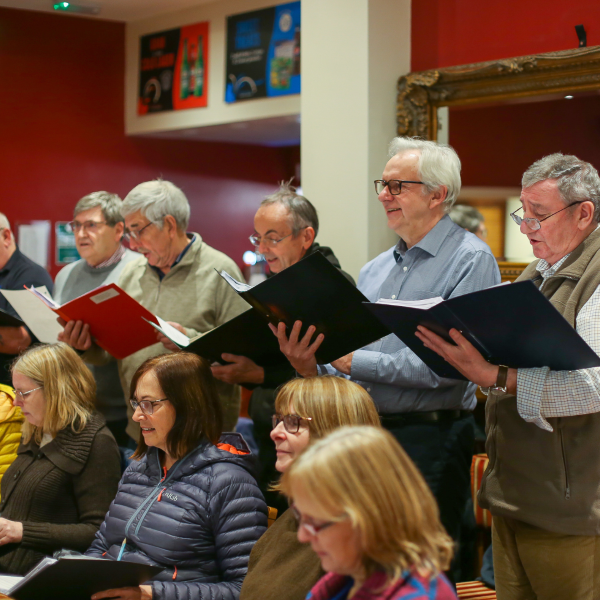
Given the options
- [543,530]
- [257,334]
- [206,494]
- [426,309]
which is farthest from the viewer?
[257,334]

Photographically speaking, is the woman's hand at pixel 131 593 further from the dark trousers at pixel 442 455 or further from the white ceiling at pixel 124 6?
the white ceiling at pixel 124 6

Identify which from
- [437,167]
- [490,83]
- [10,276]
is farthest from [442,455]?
[10,276]

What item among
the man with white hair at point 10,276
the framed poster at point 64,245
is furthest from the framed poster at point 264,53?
the man with white hair at point 10,276

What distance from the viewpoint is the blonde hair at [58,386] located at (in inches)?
99.2

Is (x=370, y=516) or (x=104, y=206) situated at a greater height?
(x=104, y=206)

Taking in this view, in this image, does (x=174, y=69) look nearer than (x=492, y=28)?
No

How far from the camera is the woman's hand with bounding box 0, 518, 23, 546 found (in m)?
2.34

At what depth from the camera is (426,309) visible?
1.66 meters

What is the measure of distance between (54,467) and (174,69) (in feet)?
13.2

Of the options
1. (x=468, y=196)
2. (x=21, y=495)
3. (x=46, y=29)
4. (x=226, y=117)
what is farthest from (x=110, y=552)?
(x=46, y=29)

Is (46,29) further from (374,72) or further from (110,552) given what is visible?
(110,552)

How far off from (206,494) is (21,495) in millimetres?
794

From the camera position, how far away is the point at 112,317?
265 cm

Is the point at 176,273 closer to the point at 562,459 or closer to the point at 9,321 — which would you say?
the point at 9,321
